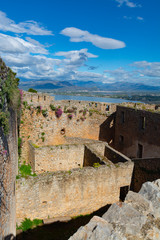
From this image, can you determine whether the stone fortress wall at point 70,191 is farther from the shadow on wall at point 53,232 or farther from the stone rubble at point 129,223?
the stone rubble at point 129,223

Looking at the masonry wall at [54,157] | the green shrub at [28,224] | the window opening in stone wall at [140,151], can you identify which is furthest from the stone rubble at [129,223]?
the window opening in stone wall at [140,151]

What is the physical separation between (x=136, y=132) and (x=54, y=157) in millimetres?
7701

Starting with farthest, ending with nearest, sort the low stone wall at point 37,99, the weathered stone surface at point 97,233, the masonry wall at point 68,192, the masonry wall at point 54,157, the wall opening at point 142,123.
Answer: the low stone wall at point 37,99 → the wall opening at point 142,123 → the masonry wall at point 54,157 → the masonry wall at point 68,192 → the weathered stone surface at point 97,233

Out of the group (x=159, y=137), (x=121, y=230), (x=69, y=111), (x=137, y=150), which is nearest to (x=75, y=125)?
(x=69, y=111)

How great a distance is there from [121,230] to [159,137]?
38.8ft

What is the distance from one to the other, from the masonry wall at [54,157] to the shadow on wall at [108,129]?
665 cm

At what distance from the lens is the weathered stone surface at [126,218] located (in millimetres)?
2504

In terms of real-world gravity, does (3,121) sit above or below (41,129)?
above

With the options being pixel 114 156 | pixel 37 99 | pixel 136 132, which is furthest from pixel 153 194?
pixel 37 99

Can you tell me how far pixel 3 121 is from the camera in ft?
15.7

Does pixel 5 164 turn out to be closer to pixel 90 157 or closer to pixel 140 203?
pixel 140 203

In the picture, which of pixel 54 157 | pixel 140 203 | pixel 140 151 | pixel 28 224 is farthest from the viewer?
pixel 140 151

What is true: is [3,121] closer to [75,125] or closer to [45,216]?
[45,216]

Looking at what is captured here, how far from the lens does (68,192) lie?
9.05 metres
